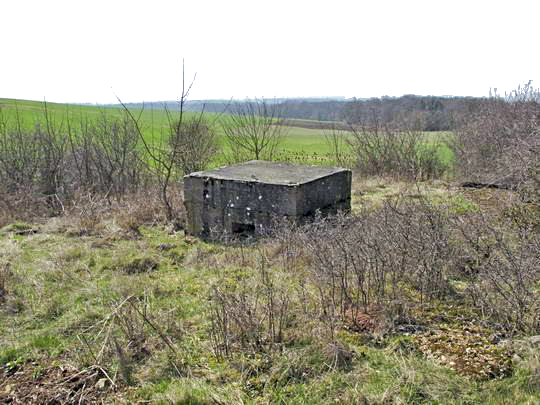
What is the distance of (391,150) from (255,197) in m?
8.56

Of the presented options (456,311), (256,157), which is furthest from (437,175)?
(456,311)

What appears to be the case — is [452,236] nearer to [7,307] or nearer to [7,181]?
[7,307]

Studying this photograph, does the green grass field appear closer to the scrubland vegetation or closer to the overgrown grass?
the scrubland vegetation

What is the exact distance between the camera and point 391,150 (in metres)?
14.1

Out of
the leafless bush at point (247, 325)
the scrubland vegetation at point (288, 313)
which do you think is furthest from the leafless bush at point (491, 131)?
the leafless bush at point (247, 325)

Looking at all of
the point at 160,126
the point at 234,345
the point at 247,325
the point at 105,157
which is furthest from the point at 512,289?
the point at 160,126

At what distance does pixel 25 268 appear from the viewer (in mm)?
5598

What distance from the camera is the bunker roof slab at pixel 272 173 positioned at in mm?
6793

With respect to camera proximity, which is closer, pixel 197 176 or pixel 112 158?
pixel 197 176

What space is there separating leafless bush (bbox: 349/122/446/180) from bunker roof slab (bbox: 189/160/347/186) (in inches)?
256

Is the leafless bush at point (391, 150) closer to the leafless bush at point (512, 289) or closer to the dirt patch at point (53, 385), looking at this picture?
the leafless bush at point (512, 289)

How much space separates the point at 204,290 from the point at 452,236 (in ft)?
8.82

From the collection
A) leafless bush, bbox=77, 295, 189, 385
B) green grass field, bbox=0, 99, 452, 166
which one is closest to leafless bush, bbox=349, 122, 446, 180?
green grass field, bbox=0, 99, 452, 166

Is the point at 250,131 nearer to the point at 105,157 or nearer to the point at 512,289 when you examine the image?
the point at 105,157
